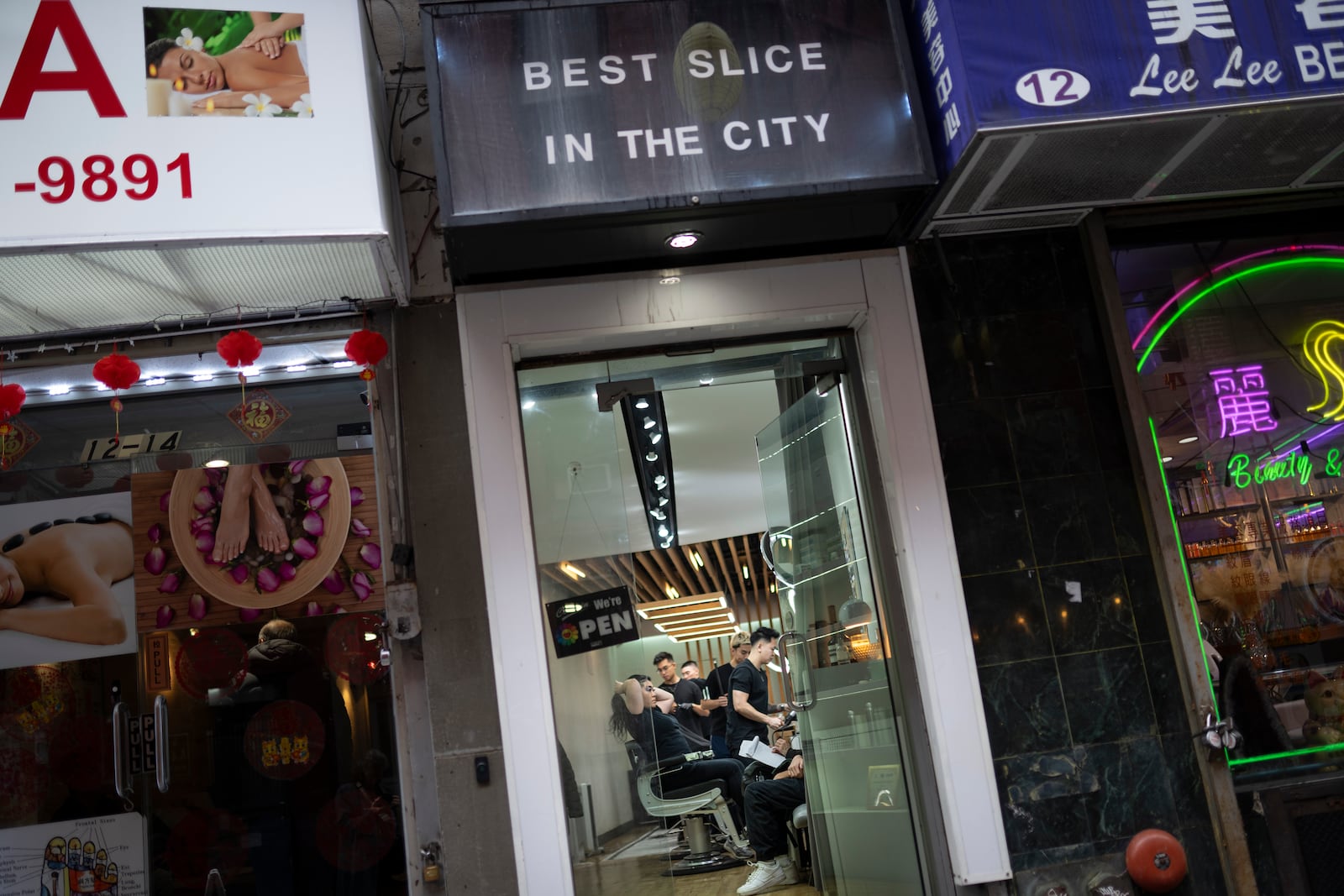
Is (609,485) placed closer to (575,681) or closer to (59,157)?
(575,681)

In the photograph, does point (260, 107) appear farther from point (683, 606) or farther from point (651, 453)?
point (683, 606)

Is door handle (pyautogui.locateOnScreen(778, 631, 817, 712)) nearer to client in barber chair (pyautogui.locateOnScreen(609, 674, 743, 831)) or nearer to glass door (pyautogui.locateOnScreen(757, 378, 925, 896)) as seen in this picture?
glass door (pyautogui.locateOnScreen(757, 378, 925, 896))

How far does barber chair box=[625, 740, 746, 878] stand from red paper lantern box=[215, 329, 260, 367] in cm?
207

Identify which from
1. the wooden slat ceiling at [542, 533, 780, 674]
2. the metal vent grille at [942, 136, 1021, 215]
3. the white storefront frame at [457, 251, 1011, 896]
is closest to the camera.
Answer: the metal vent grille at [942, 136, 1021, 215]

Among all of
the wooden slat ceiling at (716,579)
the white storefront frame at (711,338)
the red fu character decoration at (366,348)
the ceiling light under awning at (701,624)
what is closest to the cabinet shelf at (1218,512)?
the white storefront frame at (711,338)

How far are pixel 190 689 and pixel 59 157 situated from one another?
197 cm

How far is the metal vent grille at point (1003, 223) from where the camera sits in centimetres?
414

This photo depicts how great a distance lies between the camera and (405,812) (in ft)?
12.6

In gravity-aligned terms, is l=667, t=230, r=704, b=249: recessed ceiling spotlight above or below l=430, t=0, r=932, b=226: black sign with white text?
below

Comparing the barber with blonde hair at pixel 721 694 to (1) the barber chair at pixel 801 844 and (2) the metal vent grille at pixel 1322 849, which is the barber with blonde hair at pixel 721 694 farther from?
(2) the metal vent grille at pixel 1322 849

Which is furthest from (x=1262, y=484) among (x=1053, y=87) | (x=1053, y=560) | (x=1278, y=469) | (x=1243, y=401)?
(x=1053, y=87)

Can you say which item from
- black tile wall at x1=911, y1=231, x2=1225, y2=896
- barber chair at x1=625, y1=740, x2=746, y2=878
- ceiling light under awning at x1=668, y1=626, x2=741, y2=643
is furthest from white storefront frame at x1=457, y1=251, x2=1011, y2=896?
ceiling light under awning at x1=668, y1=626, x2=741, y2=643

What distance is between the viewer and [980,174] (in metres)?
3.70

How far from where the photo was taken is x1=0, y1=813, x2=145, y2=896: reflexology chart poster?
3.84 metres
